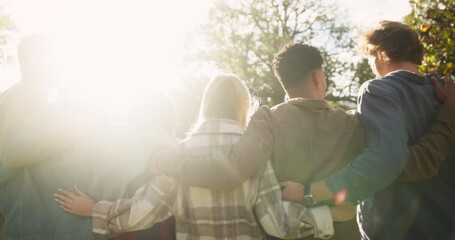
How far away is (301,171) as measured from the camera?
Answer: 8.77 feet

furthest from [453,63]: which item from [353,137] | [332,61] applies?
[332,61]

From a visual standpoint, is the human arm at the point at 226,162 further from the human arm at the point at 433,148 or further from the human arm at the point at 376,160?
the human arm at the point at 433,148

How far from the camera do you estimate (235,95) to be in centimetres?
281

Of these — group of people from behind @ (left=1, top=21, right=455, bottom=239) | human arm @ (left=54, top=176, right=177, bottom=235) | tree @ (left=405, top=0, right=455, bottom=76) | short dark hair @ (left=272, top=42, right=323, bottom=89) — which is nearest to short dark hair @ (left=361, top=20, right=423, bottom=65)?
group of people from behind @ (left=1, top=21, right=455, bottom=239)

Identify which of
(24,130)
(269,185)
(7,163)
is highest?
(24,130)

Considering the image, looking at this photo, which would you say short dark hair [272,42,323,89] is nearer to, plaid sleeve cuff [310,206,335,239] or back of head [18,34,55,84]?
plaid sleeve cuff [310,206,335,239]

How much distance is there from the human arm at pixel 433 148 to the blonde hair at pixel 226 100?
1036 mm

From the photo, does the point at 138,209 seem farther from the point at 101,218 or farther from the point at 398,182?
the point at 398,182

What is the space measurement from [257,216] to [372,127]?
0.84m

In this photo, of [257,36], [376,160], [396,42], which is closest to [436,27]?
[396,42]

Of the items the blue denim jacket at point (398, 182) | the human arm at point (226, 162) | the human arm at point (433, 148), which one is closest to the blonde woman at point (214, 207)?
the human arm at point (226, 162)

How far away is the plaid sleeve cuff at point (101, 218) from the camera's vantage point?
2.67m

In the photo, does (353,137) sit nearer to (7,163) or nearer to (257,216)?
(257,216)

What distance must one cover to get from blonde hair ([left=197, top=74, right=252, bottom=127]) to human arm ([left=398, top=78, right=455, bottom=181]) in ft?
3.40
